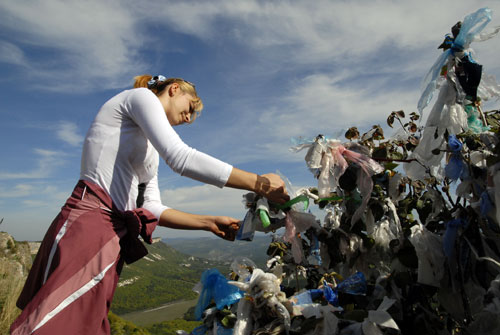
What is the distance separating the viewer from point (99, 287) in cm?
158

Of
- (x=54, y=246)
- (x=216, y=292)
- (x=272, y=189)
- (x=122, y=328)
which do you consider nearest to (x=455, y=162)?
(x=272, y=189)

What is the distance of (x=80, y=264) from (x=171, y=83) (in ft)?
4.41

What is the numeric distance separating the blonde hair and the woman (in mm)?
452

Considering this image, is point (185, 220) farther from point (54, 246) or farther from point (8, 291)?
point (8, 291)

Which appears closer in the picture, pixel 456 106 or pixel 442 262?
pixel 442 262

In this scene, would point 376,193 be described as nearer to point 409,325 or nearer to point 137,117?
point 409,325

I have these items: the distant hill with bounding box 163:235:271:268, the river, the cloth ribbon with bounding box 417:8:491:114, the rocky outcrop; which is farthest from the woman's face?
the rocky outcrop

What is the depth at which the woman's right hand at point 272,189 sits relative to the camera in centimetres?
164

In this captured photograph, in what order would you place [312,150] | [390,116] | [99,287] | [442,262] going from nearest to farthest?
[442,262]
[99,287]
[312,150]
[390,116]

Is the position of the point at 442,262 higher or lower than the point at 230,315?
higher

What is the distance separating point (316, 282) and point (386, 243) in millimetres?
900

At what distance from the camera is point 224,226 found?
2248 mm

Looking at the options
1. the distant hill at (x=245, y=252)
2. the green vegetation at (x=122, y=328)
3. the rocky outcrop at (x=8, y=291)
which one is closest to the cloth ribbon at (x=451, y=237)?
the distant hill at (x=245, y=252)

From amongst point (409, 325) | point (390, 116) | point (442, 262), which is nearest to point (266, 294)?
point (409, 325)
